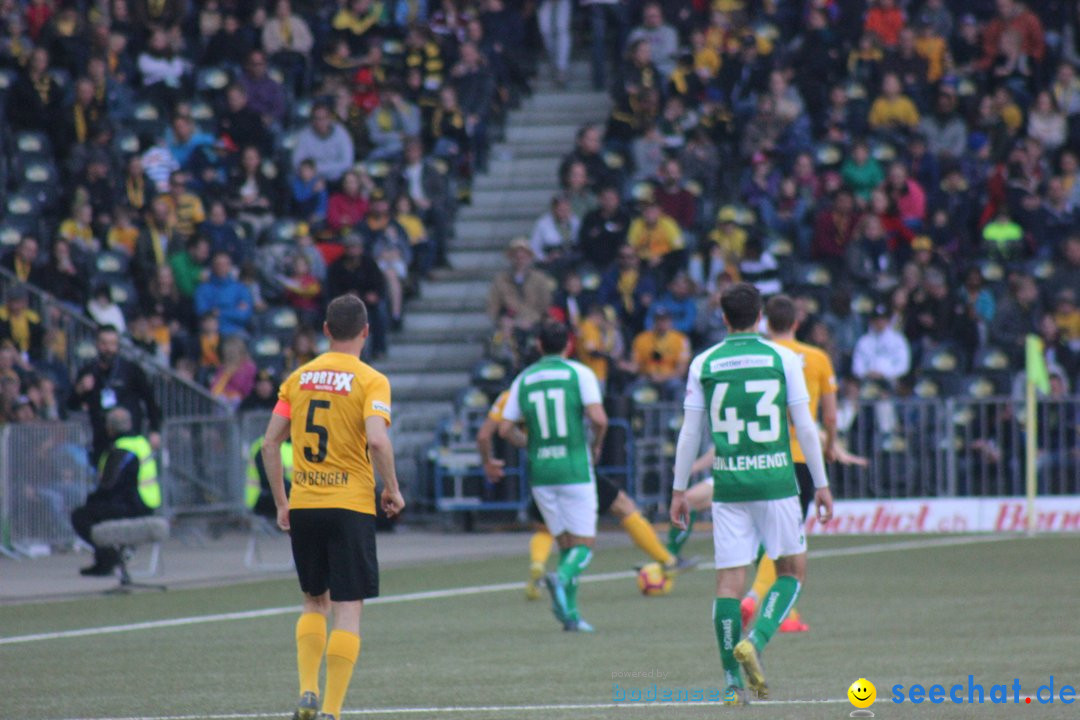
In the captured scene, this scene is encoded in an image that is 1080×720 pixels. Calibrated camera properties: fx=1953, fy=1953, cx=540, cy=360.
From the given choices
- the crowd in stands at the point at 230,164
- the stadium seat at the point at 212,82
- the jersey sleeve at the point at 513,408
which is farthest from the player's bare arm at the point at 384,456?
the stadium seat at the point at 212,82

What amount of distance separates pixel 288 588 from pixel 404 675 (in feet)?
20.8

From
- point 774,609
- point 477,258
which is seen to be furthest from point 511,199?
point 774,609

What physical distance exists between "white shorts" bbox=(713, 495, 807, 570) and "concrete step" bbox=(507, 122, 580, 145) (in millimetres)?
19182

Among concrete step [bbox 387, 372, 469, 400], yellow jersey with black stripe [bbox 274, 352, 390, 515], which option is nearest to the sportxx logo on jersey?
yellow jersey with black stripe [bbox 274, 352, 390, 515]

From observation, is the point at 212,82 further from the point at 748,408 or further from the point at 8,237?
the point at 748,408

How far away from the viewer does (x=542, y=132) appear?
2919cm

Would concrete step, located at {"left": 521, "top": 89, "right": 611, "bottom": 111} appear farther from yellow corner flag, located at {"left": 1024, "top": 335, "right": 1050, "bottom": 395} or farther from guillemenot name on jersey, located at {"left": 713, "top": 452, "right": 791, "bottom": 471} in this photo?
guillemenot name on jersey, located at {"left": 713, "top": 452, "right": 791, "bottom": 471}

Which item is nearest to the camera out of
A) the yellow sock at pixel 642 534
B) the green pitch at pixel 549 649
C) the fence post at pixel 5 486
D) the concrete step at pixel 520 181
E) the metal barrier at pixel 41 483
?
the green pitch at pixel 549 649

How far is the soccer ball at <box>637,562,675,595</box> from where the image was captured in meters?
15.9

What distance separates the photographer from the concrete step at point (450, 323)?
26312 millimetres

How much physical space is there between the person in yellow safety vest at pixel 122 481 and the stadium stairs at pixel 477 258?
20.8 feet

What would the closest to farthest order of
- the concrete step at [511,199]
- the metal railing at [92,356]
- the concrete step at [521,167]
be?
the metal railing at [92,356] → the concrete step at [511,199] → the concrete step at [521,167]

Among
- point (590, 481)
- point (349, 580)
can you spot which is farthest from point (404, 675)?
point (590, 481)

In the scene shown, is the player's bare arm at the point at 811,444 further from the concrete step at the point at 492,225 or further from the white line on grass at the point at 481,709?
the concrete step at the point at 492,225
